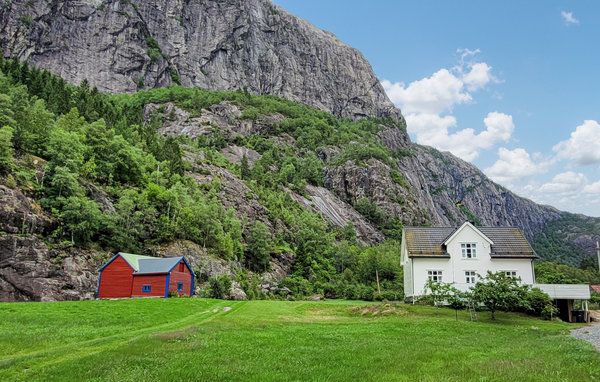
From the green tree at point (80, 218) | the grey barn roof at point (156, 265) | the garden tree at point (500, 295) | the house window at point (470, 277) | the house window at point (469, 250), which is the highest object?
the green tree at point (80, 218)

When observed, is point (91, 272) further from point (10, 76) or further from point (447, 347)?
point (10, 76)

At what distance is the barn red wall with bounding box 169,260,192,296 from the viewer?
43919 mm

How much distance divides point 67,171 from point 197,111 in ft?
354

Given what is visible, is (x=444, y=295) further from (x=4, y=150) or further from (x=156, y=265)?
(x=4, y=150)

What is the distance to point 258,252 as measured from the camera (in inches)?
2985

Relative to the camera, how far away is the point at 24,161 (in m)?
49.2

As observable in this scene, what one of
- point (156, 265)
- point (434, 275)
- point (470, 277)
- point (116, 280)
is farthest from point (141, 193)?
point (470, 277)

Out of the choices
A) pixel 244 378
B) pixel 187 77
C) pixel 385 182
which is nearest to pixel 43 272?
pixel 244 378

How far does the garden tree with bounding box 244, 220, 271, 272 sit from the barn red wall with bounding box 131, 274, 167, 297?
31786mm

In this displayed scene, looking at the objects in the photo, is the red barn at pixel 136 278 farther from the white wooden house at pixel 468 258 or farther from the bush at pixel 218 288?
the white wooden house at pixel 468 258

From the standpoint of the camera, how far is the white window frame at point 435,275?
40625 mm

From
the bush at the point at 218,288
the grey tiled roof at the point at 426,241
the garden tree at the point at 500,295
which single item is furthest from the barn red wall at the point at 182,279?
the garden tree at the point at 500,295

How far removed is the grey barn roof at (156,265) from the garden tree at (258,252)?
30.6 metres

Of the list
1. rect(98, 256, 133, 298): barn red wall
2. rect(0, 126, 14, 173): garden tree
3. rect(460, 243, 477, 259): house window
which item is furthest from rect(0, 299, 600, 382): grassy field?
rect(0, 126, 14, 173): garden tree
